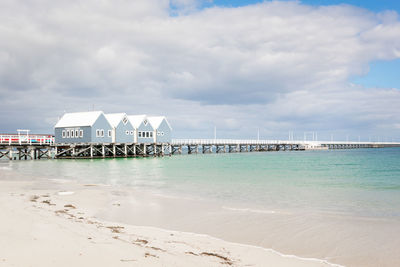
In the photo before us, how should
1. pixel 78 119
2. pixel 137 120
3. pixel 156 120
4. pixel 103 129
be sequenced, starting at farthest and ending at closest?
pixel 156 120, pixel 137 120, pixel 78 119, pixel 103 129

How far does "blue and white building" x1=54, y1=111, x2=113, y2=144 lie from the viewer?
164 ft

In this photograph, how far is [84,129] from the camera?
5038 cm

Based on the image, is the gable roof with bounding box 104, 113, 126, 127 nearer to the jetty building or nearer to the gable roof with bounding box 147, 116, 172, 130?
the jetty building

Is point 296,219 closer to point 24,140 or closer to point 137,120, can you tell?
point 137,120

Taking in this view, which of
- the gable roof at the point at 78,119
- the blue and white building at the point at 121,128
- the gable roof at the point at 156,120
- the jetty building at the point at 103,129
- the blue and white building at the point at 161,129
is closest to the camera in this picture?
the jetty building at the point at 103,129

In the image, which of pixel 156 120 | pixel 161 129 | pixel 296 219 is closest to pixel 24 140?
pixel 156 120

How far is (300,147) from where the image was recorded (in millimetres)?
125750

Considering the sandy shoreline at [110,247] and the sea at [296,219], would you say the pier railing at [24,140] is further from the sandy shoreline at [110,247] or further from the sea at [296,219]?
the sandy shoreline at [110,247]

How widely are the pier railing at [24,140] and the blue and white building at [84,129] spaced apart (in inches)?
66.4

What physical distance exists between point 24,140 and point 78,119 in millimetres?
8357

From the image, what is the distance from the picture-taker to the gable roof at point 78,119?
50.6 metres

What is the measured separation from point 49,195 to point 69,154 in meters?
42.0

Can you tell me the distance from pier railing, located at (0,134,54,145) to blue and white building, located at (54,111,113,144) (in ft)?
5.53

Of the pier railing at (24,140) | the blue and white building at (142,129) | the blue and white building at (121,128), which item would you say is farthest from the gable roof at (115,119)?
the pier railing at (24,140)
